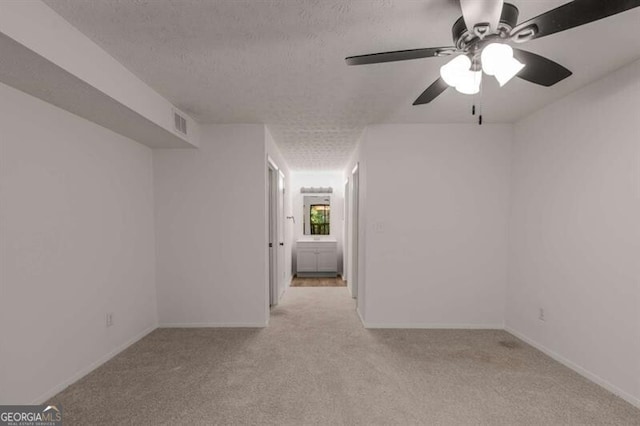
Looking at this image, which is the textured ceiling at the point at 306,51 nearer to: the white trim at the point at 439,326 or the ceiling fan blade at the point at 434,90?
the ceiling fan blade at the point at 434,90

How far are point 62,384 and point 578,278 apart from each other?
4.16 metres

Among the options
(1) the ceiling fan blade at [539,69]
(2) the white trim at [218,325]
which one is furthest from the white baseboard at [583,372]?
(2) the white trim at [218,325]

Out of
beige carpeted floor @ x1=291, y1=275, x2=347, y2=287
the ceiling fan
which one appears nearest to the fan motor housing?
the ceiling fan

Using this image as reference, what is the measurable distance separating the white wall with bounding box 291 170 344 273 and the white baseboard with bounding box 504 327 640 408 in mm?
3887

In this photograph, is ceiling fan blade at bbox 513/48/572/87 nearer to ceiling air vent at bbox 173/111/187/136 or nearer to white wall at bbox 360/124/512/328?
white wall at bbox 360/124/512/328

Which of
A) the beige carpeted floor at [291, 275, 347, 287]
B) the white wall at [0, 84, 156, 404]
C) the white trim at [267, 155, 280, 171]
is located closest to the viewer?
the white wall at [0, 84, 156, 404]

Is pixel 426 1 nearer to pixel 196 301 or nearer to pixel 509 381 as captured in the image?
pixel 509 381

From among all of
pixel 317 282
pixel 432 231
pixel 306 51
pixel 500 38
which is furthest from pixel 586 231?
pixel 317 282

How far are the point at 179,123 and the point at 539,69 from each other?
2844 mm

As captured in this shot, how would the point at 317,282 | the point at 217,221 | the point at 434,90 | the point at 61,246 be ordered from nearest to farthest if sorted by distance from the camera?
the point at 434,90 → the point at 61,246 → the point at 217,221 → the point at 317,282

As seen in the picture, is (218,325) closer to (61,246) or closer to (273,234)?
(273,234)

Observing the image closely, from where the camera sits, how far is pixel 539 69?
1437mm

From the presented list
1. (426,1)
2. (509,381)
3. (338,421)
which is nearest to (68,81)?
(426,1)

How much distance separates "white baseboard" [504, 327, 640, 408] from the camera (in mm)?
1961
